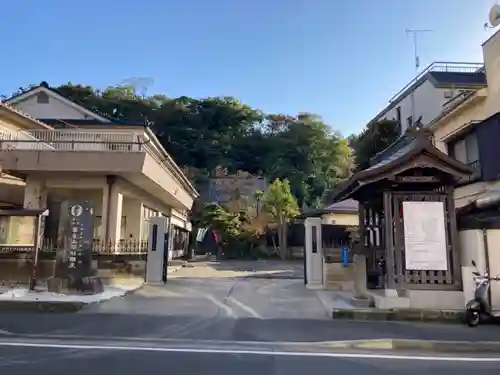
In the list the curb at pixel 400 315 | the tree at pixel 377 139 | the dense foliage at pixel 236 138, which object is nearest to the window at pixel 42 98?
the dense foliage at pixel 236 138

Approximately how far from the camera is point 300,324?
800 centimetres

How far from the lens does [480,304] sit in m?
7.98

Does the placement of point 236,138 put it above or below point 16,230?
above

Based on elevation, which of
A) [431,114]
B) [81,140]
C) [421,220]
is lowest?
[421,220]

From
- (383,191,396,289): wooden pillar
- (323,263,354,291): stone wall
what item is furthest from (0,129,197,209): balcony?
(383,191,396,289): wooden pillar

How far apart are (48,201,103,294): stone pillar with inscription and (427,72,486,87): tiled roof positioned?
17.3 meters

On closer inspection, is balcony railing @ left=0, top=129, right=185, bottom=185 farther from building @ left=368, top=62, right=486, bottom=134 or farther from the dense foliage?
the dense foliage

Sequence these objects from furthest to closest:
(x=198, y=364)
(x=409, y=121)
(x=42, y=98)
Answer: (x=42, y=98), (x=409, y=121), (x=198, y=364)

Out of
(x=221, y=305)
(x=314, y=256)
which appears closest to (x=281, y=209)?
(x=314, y=256)

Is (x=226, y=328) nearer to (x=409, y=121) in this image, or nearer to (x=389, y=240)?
(x=389, y=240)

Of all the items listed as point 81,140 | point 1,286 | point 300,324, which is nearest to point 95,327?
point 300,324

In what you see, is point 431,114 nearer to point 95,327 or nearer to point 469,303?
point 469,303

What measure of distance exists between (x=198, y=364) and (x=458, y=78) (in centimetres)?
2048

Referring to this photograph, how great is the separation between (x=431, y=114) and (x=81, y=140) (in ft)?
53.1
